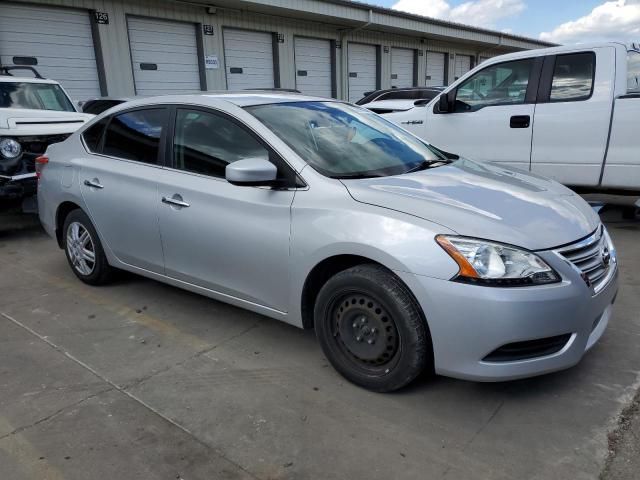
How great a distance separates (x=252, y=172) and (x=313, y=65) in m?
15.0

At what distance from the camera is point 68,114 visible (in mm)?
7316

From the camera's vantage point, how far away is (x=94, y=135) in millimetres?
4367

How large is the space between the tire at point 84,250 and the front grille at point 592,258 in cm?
351

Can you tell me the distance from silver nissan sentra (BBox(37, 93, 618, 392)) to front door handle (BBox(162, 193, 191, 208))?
0.4 inches

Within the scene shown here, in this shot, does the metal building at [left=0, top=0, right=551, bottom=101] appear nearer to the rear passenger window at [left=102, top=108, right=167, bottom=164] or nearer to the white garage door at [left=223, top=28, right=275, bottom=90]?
the white garage door at [left=223, top=28, right=275, bottom=90]

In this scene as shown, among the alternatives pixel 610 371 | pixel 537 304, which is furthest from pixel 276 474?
pixel 610 371

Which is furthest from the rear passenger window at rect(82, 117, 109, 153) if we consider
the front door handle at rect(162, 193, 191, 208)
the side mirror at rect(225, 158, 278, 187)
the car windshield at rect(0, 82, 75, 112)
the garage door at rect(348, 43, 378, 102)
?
the garage door at rect(348, 43, 378, 102)

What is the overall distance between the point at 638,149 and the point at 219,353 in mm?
4805

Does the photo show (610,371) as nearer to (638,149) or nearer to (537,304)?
(537,304)

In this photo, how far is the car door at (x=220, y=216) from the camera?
3.05 meters

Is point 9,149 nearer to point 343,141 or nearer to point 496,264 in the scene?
point 343,141

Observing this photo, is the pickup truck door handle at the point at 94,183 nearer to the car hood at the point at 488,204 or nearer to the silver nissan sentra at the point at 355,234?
the silver nissan sentra at the point at 355,234

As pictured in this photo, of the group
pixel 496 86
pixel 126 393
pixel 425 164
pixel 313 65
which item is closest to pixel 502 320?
pixel 425 164

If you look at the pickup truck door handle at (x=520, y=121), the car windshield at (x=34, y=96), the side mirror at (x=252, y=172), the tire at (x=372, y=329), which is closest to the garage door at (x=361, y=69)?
the car windshield at (x=34, y=96)
